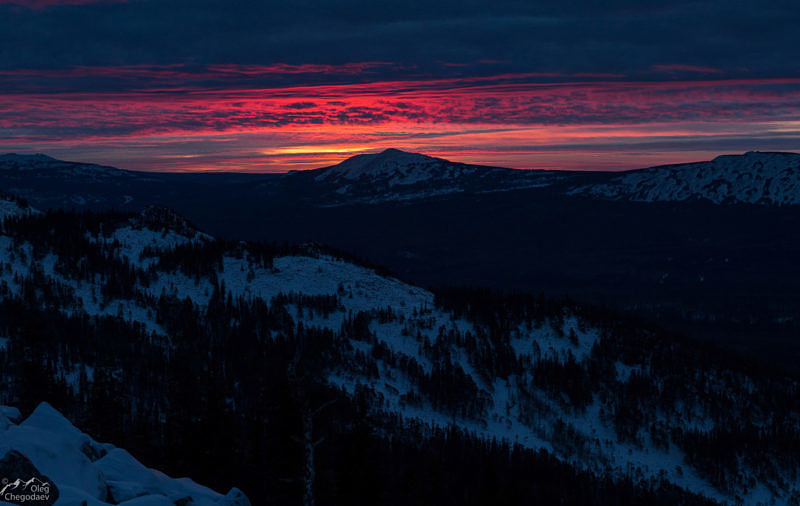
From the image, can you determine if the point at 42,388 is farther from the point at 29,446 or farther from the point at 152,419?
the point at 152,419

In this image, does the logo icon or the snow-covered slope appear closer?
the logo icon

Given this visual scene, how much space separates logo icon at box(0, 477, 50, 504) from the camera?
23188 millimetres

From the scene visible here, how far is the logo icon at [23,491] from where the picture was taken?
76.1 feet

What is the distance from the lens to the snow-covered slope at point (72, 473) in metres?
23.9

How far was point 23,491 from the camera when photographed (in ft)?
76.9

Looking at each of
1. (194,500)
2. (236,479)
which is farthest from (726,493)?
(194,500)

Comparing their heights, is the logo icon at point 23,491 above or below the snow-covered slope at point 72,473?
above

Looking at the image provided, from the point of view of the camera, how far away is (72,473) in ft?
90.5

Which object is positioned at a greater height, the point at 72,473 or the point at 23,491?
the point at 23,491

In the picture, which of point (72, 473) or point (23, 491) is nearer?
point (23, 491)

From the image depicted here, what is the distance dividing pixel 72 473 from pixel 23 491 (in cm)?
422

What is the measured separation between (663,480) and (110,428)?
523 ft

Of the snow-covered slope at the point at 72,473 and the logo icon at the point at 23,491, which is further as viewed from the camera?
the snow-covered slope at the point at 72,473

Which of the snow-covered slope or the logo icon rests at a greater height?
the logo icon
